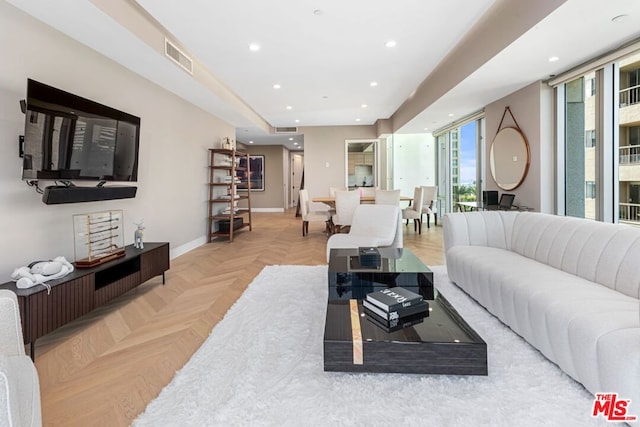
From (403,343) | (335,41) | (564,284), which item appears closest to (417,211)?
(335,41)

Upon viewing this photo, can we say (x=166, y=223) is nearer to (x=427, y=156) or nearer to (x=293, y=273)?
(x=293, y=273)

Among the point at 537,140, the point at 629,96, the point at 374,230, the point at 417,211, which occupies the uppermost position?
the point at 629,96

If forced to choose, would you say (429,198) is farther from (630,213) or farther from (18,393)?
(18,393)

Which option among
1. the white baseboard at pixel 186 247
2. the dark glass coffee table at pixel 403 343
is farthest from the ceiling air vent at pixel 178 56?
the dark glass coffee table at pixel 403 343

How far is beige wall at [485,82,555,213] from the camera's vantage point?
13.1 feet

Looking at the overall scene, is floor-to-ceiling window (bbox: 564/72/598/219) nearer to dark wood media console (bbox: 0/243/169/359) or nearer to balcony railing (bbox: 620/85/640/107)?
balcony railing (bbox: 620/85/640/107)

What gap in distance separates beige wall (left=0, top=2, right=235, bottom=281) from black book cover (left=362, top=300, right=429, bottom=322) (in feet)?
8.57

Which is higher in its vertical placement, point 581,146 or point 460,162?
point 460,162

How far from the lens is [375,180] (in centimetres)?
870

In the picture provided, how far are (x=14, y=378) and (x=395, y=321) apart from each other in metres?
1.55

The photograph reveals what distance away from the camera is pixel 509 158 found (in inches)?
184

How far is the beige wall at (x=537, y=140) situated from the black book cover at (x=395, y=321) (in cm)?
330

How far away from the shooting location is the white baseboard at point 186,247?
468 cm

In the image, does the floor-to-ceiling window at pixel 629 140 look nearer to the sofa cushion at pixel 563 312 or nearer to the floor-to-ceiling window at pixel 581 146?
the floor-to-ceiling window at pixel 581 146
